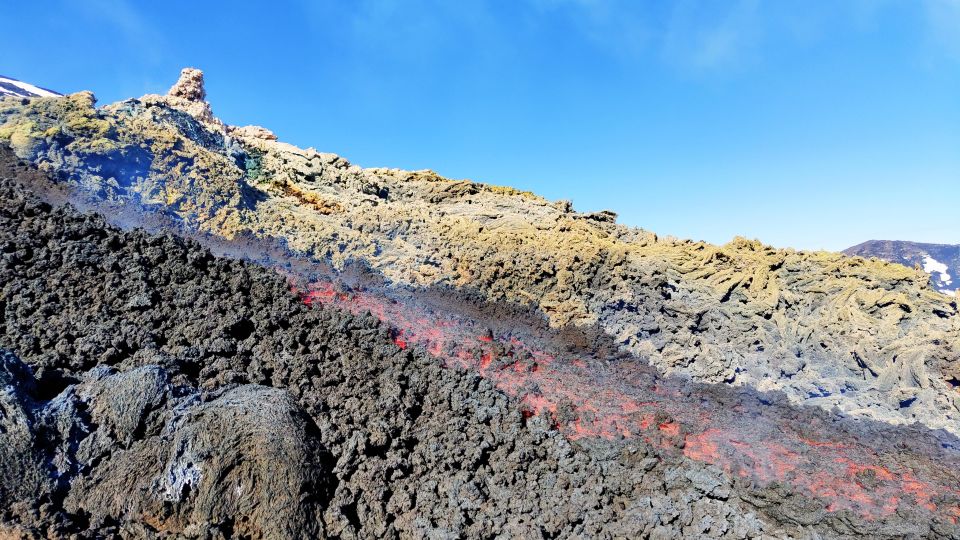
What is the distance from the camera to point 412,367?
7430 millimetres

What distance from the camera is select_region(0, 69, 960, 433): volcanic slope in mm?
8414

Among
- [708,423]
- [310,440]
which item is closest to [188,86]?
[310,440]

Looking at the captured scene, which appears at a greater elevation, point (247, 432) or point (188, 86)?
point (188, 86)

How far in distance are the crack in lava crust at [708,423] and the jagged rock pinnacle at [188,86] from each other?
34.5 feet

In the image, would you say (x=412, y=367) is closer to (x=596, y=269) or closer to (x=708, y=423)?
(x=708, y=423)

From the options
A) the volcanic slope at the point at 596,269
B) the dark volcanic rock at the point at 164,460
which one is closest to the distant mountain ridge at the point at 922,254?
the volcanic slope at the point at 596,269

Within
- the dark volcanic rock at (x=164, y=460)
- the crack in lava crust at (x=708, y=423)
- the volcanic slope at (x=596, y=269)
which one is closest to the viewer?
the dark volcanic rock at (x=164, y=460)

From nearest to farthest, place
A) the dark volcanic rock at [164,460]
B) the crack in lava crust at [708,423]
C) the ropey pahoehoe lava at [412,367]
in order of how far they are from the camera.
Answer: the dark volcanic rock at [164,460]
the ropey pahoehoe lava at [412,367]
the crack in lava crust at [708,423]

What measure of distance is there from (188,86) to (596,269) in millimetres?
13576

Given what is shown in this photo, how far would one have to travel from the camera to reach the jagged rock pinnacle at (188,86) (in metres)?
15.5

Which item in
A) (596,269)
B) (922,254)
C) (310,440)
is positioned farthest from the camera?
(922,254)

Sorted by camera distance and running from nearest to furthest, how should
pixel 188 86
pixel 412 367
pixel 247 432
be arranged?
pixel 247 432 < pixel 412 367 < pixel 188 86

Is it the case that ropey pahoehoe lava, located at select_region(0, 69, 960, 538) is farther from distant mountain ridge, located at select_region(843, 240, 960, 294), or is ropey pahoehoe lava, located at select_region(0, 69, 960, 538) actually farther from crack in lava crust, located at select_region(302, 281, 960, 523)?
distant mountain ridge, located at select_region(843, 240, 960, 294)

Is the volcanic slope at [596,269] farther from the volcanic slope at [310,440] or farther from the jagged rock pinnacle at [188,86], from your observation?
the jagged rock pinnacle at [188,86]
